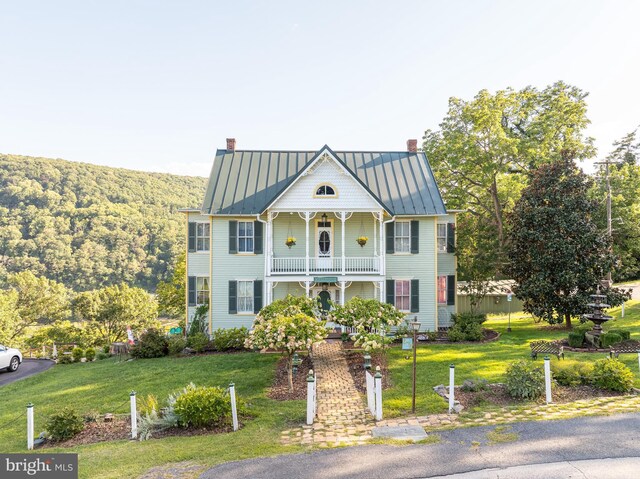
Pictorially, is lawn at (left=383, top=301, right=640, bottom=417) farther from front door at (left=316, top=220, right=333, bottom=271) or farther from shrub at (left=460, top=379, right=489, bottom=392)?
front door at (left=316, top=220, right=333, bottom=271)

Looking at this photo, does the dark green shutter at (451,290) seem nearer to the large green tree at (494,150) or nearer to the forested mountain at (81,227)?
the large green tree at (494,150)

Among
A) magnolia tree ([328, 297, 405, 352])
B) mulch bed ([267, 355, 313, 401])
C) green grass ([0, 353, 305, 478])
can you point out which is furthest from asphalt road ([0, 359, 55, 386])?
magnolia tree ([328, 297, 405, 352])

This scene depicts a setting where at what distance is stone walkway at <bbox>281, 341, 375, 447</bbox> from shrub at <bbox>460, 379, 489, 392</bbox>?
2.80 m

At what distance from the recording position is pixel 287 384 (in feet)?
39.0

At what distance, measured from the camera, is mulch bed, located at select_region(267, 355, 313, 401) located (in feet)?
35.4

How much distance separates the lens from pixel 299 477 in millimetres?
6031

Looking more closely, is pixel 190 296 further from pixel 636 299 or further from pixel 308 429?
pixel 636 299

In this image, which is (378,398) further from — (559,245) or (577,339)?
(559,245)

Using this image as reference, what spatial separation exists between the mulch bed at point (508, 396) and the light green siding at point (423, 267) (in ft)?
30.7

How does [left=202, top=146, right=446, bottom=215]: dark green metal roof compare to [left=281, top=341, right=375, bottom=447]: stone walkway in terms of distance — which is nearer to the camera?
[left=281, top=341, right=375, bottom=447]: stone walkway

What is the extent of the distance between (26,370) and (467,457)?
64.5ft

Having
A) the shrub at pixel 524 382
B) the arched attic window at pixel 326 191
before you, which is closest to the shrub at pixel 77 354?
the arched attic window at pixel 326 191

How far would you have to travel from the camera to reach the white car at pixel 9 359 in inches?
657

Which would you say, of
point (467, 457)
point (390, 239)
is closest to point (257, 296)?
point (390, 239)
